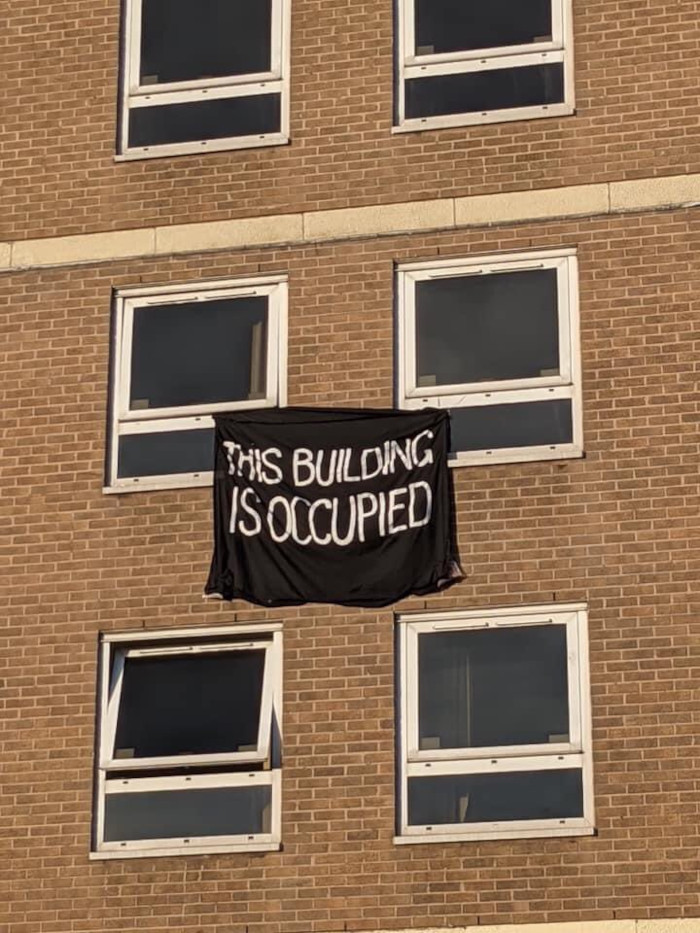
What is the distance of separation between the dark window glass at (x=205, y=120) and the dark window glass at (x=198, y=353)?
1.52 meters

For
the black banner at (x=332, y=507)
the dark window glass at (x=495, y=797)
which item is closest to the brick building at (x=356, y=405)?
the dark window glass at (x=495, y=797)

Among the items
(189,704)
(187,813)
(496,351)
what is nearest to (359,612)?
(189,704)

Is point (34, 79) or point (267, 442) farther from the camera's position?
point (34, 79)

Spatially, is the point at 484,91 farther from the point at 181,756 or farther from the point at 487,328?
the point at 181,756

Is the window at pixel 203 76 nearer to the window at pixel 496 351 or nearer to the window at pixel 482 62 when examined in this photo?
the window at pixel 482 62

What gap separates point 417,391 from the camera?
19078mm

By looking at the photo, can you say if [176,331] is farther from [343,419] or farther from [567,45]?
[567,45]

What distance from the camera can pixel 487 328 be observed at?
63.0 ft

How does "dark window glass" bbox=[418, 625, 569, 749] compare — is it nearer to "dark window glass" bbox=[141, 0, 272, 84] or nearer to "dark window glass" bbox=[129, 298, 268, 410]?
"dark window glass" bbox=[129, 298, 268, 410]

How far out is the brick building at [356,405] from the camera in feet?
58.1

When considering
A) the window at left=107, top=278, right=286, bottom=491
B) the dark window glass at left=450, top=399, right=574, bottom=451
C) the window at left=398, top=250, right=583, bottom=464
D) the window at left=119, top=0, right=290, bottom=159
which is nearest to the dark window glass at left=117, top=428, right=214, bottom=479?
the window at left=107, top=278, right=286, bottom=491

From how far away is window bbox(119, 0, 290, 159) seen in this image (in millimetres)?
20156

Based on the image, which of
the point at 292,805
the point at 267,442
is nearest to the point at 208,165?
the point at 267,442

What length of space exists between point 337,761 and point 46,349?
14.3ft
